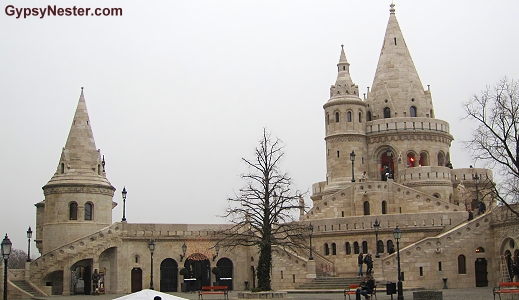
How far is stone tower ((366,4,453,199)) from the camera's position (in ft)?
209

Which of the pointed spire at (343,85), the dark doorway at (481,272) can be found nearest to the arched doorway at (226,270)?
the dark doorway at (481,272)

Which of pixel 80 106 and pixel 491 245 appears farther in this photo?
pixel 80 106

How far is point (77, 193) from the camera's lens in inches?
2014

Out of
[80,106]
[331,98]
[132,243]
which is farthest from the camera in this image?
[331,98]

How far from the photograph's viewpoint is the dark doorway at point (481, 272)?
45219mm

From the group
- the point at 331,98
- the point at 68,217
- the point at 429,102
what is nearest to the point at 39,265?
the point at 68,217

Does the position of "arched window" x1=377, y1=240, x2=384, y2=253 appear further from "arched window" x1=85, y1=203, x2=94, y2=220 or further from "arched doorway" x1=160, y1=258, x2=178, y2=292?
"arched window" x1=85, y1=203, x2=94, y2=220

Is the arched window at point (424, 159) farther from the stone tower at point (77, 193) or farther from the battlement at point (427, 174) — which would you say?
the stone tower at point (77, 193)

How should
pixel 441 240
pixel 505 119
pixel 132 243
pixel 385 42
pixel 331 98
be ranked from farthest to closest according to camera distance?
pixel 385 42, pixel 331 98, pixel 132 243, pixel 441 240, pixel 505 119

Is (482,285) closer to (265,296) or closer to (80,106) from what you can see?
(265,296)

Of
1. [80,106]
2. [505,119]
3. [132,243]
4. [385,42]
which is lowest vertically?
[132,243]

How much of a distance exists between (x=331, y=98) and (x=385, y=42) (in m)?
8.43

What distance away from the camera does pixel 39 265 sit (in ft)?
154

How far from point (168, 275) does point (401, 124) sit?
2374 centimetres
